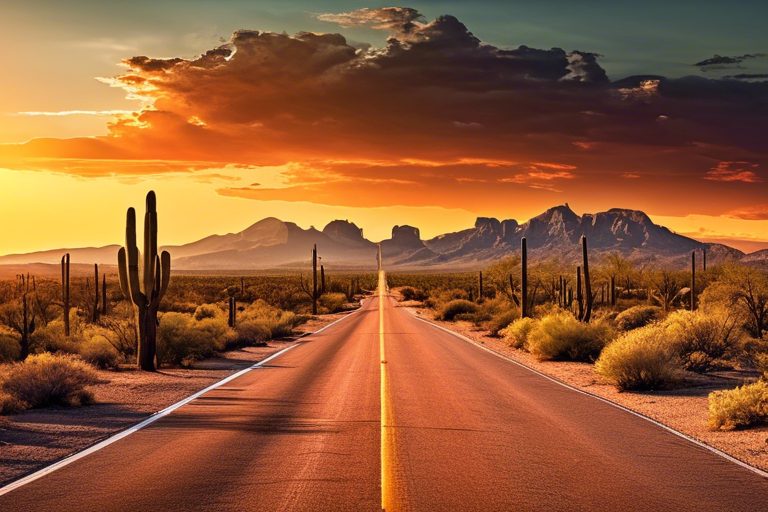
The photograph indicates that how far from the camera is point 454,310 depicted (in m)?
53.7

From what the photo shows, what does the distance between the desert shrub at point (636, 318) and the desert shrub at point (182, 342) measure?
2053cm

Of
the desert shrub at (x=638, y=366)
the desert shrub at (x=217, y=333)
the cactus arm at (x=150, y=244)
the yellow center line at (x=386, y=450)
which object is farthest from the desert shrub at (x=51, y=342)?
the desert shrub at (x=638, y=366)

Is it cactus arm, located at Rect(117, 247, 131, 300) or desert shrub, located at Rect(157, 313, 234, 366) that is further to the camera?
desert shrub, located at Rect(157, 313, 234, 366)

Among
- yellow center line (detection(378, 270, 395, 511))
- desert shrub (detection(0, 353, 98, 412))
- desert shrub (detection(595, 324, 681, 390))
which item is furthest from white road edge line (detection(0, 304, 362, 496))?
desert shrub (detection(595, 324, 681, 390))

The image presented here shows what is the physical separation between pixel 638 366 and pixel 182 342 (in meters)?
13.8

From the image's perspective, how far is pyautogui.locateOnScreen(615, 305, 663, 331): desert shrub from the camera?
129ft

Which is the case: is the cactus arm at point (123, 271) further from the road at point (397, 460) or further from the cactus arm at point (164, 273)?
the road at point (397, 460)

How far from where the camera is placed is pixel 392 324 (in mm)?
43094

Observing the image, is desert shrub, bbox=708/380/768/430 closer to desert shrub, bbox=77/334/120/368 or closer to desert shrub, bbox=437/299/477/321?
desert shrub, bbox=77/334/120/368

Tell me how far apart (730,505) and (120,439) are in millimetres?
8101

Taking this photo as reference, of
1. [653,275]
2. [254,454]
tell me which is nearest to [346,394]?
[254,454]

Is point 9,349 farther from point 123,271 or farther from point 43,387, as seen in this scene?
point 43,387

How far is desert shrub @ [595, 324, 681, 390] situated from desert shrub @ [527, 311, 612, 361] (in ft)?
18.0

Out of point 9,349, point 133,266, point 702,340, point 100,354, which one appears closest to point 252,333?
point 9,349
